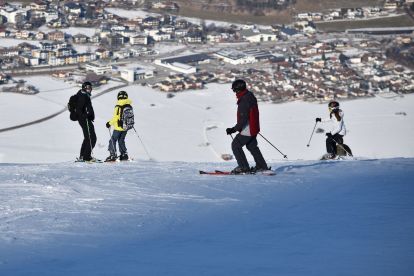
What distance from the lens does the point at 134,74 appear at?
2830cm

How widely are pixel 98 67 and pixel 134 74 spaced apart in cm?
252

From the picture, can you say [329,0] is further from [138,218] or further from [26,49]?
[138,218]

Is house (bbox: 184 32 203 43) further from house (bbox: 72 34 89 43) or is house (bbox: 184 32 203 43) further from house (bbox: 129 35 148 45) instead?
house (bbox: 72 34 89 43)

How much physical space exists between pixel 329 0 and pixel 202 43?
10622 mm

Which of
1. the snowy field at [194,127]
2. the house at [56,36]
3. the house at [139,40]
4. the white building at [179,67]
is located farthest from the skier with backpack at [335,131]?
the house at [56,36]

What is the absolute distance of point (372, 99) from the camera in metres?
25.4

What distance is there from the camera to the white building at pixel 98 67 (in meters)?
29.7

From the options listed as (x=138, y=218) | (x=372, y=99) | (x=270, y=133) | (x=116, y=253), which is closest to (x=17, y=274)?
(x=116, y=253)

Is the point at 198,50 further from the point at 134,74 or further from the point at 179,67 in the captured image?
the point at 134,74

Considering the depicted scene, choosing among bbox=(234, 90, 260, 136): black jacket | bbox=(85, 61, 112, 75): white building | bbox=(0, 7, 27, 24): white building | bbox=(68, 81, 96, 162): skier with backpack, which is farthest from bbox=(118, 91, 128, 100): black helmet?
bbox=(0, 7, 27, 24): white building

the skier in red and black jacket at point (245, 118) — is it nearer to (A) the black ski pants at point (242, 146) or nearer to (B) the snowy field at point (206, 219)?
(A) the black ski pants at point (242, 146)

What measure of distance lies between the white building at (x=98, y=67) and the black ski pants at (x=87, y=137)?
2125 cm

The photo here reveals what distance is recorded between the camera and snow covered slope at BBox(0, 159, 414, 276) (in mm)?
4125

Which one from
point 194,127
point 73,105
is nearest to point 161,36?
point 194,127
